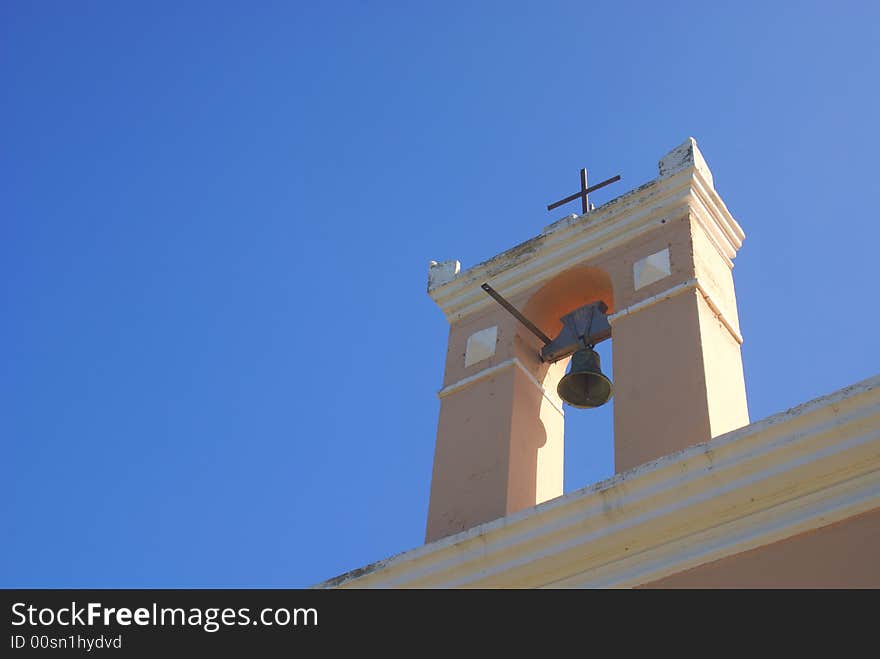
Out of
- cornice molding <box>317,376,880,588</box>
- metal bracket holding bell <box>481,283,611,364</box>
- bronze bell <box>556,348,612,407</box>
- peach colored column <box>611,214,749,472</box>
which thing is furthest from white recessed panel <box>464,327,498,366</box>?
cornice molding <box>317,376,880,588</box>

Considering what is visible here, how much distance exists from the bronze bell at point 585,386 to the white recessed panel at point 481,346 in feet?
1.57

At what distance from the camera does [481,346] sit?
6.85 m

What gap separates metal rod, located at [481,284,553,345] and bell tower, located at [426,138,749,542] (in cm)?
7

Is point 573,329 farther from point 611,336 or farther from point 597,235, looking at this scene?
point 597,235

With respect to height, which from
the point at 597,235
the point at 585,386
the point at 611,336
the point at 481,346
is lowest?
the point at 585,386

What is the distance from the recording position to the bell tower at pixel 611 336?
19.1 feet

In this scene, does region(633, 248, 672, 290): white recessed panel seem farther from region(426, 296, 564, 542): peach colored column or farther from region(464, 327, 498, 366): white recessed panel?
region(464, 327, 498, 366): white recessed panel

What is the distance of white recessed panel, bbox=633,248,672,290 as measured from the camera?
641 centimetres

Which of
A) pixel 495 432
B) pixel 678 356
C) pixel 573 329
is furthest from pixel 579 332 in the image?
pixel 678 356

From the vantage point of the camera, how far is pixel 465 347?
6969 mm

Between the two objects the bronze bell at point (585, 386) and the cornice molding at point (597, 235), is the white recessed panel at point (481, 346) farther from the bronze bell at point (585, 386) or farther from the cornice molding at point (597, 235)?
the bronze bell at point (585, 386)

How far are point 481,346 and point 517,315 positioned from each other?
26 cm
